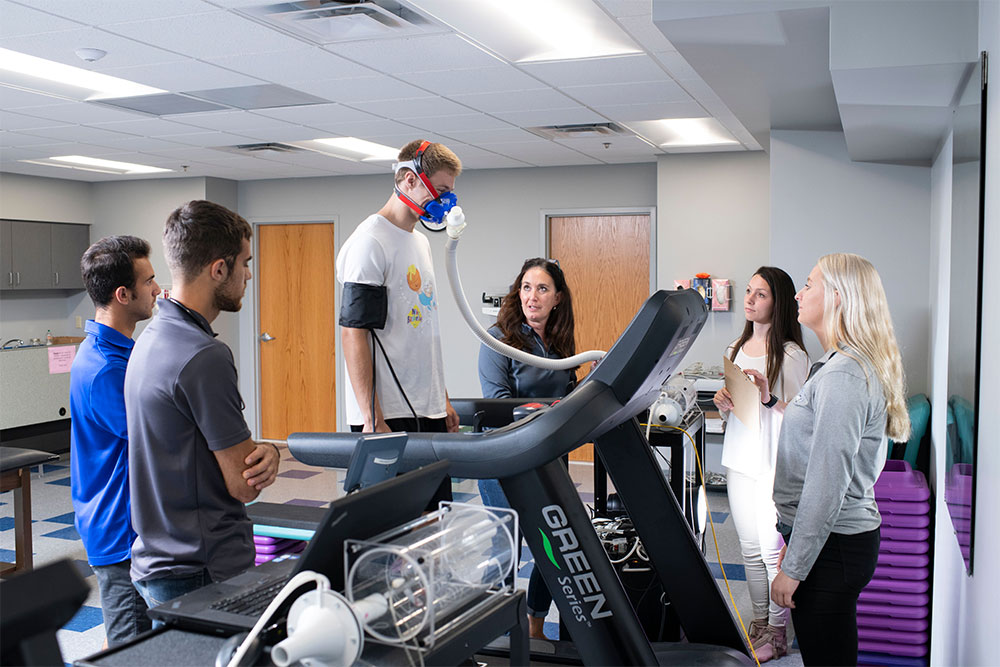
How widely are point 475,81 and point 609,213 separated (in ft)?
10.1

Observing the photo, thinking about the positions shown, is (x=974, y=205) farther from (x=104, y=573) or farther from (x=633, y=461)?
(x=104, y=573)

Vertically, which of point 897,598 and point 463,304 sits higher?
point 463,304

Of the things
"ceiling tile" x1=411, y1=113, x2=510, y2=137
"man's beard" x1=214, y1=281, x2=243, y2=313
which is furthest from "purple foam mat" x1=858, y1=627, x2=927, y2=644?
"ceiling tile" x1=411, y1=113, x2=510, y2=137

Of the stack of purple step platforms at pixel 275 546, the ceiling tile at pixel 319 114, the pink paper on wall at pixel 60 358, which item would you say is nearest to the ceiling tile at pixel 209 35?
the ceiling tile at pixel 319 114

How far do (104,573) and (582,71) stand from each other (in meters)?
2.84

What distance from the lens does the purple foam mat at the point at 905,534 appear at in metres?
3.15

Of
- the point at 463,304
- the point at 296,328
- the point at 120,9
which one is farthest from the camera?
the point at 296,328

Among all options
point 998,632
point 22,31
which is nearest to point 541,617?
point 998,632

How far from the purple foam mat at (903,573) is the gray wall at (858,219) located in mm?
1179

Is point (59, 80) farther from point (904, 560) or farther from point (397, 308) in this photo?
point (904, 560)

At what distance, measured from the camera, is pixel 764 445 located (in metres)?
3.19

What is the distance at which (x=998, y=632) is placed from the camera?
1566 millimetres

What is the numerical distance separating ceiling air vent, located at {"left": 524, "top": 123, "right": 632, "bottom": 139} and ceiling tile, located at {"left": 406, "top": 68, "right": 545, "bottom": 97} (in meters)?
1.09

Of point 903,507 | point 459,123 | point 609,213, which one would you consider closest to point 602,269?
point 609,213
